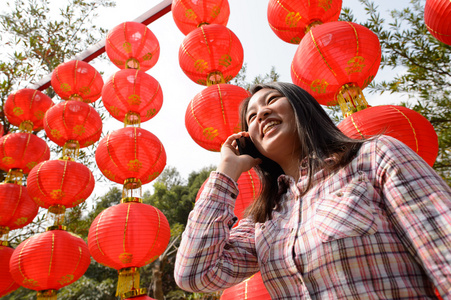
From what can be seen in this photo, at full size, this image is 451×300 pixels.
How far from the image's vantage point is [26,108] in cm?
428

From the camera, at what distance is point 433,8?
209 cm

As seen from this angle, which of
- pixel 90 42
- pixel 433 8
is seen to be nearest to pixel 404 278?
pixel 433 8

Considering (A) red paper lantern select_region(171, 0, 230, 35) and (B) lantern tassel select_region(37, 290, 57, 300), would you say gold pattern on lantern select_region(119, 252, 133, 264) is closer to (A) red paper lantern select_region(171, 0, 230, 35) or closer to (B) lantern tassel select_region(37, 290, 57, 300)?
(B) lantern tassel select_region(37, 290, 57, 300)

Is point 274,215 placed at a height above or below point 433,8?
below

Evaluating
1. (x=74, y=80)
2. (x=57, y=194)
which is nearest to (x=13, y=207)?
(x=57, y=194)

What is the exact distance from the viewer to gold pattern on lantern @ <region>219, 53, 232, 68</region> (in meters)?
2.51

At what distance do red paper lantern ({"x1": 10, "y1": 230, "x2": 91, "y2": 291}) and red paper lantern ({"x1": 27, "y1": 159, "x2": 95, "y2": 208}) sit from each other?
1.24 ft

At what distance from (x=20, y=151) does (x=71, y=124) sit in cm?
107

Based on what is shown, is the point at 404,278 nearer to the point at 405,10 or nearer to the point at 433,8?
the point at 433,8

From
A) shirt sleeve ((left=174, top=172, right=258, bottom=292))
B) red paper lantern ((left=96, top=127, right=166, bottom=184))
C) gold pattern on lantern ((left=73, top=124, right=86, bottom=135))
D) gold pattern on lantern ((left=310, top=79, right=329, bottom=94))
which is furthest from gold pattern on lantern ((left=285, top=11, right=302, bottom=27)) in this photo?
gold pattern on lantern ((left=73, top=124, right=86, bottom=135))

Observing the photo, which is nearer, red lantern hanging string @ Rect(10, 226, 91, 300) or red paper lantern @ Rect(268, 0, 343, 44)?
red paper lantern @ Rect(268, 0, 343, 44)

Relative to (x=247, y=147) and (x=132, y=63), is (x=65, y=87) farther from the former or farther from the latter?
(x=247, y=147)

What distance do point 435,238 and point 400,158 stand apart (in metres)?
0.19

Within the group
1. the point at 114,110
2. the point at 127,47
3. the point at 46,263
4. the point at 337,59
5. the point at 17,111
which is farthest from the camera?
the point at 17,111
